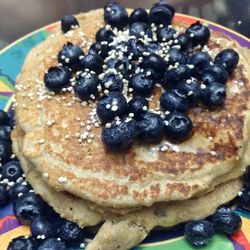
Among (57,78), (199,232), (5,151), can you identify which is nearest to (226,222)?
(199,232)

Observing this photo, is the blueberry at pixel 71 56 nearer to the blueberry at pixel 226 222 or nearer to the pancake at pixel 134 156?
the pancake at pixel 134 156

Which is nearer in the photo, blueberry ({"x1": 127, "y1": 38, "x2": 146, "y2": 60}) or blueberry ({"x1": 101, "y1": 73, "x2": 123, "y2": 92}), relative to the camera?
blueberry ({"x1": 101, "y1": 73, "x2": 123, "y2": 92})

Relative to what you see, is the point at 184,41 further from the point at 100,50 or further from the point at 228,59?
the point at 100,50

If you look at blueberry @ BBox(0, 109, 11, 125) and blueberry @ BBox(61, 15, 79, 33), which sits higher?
blueberry @ BBox(61, 15, 79, 33)

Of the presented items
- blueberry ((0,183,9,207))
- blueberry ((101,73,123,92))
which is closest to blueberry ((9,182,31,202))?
blueberry ((0,183,9,207))

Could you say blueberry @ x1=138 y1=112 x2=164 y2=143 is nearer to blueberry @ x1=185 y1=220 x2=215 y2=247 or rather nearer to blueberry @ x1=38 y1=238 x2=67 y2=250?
blueberry @ x1=185 y1=220 x2=215 y2=247

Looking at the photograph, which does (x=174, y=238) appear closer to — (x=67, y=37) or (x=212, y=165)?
(x=212, y=165)

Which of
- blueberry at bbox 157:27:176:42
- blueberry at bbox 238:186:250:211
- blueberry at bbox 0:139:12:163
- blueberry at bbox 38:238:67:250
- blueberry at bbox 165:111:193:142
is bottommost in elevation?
blueberry at bbox 238:186:250:211
